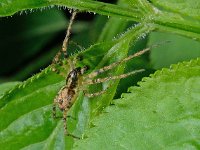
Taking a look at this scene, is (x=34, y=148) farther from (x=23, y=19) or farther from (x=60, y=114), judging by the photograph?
(x=23, y=19)

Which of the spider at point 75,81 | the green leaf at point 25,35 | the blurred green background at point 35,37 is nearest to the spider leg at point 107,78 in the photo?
the spider at point 75,81

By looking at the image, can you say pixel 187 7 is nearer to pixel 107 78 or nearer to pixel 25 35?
pixel 107 78

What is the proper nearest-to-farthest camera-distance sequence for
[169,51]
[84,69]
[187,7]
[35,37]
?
[187,7]
[84,69]
[169,51]
[35,37]

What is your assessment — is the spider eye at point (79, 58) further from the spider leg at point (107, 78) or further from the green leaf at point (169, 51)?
the green leaf at point (169, 51)

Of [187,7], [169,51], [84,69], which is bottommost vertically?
[169,51]

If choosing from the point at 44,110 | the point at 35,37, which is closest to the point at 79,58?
the point at 44,110
